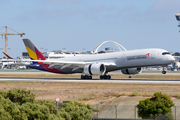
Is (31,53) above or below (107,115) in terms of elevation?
above

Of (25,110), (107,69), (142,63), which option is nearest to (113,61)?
(107,69)

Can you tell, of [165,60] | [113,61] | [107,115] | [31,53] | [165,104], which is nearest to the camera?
[165,104]

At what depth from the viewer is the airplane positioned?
47.7 meters

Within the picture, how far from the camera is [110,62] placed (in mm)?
52594

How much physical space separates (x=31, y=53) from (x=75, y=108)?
4388 cm

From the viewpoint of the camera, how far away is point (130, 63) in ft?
162

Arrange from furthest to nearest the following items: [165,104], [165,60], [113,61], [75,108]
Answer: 1. [113,61]
2. [165,60]
3. [165,104]
4. [75,108]

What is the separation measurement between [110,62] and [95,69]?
367cm

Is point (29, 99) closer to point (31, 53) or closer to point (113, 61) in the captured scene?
point (113, 61)

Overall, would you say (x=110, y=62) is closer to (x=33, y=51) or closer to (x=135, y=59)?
(x=135, y=59)

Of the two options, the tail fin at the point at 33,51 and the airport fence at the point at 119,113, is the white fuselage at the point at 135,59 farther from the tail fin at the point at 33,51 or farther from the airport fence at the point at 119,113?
the airport fence at the point at 119,113

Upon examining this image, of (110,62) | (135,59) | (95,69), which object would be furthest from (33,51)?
(135,59)

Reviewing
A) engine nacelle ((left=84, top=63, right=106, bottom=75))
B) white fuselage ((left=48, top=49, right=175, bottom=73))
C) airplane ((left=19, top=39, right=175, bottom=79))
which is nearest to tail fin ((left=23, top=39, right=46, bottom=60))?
airplane ((left=19, top=39, right=175, bottom=79))

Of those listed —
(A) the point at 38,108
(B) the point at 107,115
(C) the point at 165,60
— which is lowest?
(B) the point at 107,115
